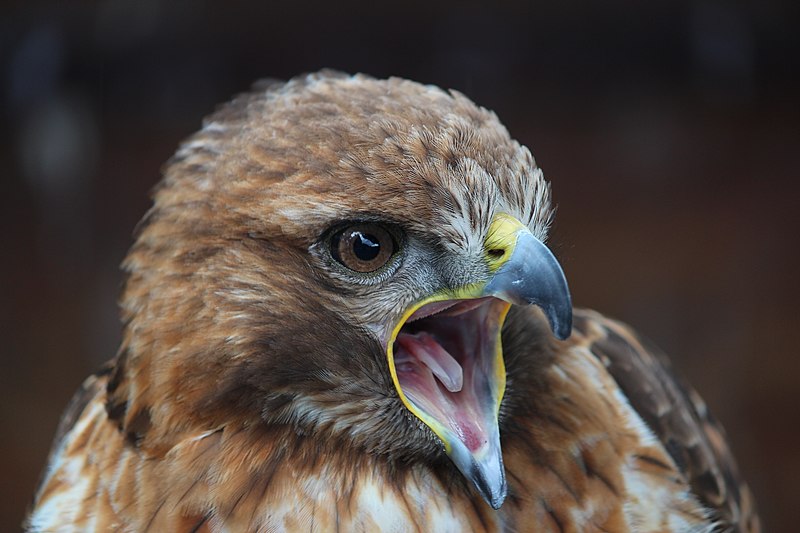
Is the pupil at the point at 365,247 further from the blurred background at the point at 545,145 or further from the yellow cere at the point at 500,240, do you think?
the blurred background at the point at 545,145

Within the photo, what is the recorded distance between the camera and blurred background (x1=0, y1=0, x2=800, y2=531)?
4324mm

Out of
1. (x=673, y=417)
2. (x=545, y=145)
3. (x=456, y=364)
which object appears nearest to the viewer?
(x=456, y=364)

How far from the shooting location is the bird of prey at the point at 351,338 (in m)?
1.47

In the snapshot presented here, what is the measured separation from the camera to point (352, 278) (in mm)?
1511

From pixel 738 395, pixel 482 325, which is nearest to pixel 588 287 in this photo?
pixel 738 395

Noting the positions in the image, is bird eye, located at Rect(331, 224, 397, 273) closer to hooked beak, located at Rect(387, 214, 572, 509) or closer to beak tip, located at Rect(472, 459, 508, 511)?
hooked beak, located at Rect(387, 214, 572, 509)

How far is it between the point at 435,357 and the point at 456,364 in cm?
4

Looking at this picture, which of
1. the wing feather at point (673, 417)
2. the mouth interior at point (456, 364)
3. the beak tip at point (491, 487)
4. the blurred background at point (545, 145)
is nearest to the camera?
the beak tip at point (491, 487)

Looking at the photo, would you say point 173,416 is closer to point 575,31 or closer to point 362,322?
point 362,322

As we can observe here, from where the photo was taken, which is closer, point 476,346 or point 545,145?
point 476,346

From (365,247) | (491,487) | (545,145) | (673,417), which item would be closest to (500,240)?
(365,247)

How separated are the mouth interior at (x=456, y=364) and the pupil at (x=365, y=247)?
0.13m

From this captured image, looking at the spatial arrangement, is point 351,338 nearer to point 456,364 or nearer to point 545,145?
point 456,364

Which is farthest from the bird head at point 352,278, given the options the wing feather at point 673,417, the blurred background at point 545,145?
the blurred background at point 545,145
